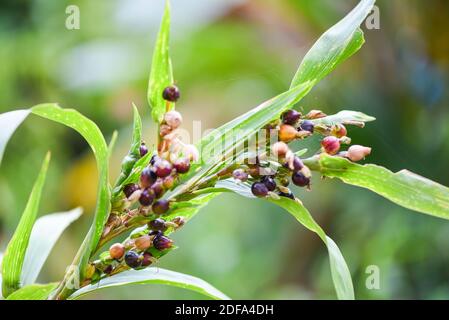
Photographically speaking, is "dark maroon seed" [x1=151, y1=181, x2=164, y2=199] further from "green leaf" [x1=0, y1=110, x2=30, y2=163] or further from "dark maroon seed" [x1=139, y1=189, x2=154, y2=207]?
"green leaf" [x1=0, y1=110, x2=30, y2=163]

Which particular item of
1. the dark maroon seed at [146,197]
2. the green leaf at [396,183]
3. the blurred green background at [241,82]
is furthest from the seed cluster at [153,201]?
the blurred green background at [241,82]

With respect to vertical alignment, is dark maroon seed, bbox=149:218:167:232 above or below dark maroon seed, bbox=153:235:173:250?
above

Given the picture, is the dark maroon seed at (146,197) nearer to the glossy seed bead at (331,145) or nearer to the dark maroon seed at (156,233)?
the dark maroon seed at (156,233)

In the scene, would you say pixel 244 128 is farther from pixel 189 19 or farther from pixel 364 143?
pixel 189 19

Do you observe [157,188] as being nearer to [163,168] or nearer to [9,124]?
[163,168]

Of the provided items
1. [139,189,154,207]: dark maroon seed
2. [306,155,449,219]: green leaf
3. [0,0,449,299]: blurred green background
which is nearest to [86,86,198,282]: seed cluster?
[139,189,154,207]: dark maroon seed
